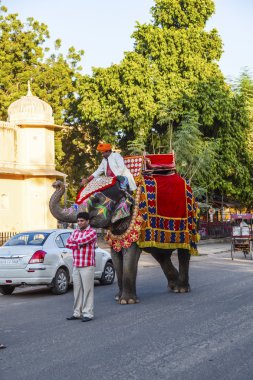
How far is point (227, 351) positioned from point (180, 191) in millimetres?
6644

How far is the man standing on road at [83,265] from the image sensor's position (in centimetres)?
1097

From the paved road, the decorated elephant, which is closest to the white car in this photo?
the paved road

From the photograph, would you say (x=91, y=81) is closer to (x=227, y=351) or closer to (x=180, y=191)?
(x=180, y=191)

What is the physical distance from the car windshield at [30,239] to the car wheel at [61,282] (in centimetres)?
81

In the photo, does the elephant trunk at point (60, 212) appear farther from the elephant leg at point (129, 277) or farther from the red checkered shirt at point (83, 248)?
the elephant leg at point (129, 277)

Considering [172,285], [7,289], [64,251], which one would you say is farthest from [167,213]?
[7,289]

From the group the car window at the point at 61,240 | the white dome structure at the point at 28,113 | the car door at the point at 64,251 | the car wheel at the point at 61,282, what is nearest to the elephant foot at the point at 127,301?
the car wheel at the point at 61,282

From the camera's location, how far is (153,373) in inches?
282

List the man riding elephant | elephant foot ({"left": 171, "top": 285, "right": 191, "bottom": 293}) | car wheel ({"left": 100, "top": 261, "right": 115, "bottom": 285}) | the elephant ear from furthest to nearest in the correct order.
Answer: car wheel ({"left": 100, "top": 261, "right": 115, "bottom": 285}) → elephant foot ({"left": 171, "top": 285, "right": 191, "bottom": 293}) → the man riding elephant → the elephant ear

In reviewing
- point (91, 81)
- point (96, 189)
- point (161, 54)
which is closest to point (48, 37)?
point (91, 81)

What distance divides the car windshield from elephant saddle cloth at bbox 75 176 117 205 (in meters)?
3.65

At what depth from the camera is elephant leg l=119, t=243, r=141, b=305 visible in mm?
13016

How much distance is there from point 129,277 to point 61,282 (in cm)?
316

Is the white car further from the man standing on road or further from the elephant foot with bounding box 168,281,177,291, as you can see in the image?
the man standing on road
